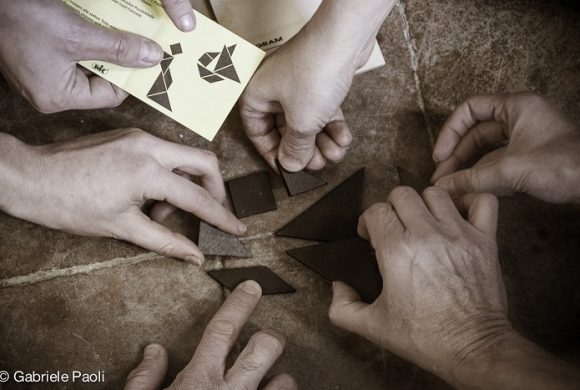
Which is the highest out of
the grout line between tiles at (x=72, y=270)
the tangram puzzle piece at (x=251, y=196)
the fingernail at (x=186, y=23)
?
the fingernail at (x=186, y=23)

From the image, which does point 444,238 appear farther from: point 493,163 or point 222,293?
point 222,293

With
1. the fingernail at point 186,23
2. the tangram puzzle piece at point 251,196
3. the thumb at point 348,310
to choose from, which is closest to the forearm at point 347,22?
the fingernail at point 186,23

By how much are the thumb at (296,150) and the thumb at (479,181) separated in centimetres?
50

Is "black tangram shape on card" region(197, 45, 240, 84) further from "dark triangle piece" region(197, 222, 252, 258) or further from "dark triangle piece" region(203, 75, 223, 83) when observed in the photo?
"dark triangle piece" region(197, 222, 252, 258)

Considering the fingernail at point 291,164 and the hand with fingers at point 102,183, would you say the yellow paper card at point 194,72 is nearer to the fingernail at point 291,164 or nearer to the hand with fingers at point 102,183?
the hand with fingers at point 102,183

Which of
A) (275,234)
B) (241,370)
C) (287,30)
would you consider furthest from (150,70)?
(241,370)

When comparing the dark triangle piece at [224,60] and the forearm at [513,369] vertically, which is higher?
the dark triangle piece at [224,60]

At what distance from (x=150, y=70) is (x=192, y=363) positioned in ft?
3.41

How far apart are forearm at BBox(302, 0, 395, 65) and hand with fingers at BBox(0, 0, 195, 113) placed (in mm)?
478

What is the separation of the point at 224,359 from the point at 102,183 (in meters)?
0.73

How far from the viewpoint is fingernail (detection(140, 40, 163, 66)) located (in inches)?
64.4

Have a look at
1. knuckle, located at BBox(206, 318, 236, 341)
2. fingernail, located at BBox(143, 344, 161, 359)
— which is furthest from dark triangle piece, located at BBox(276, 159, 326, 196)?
fingernail, located at BBox(143, 344, 161, 359)

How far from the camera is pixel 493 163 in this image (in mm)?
1610

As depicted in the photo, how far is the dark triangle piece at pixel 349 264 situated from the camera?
1760 millimetres
